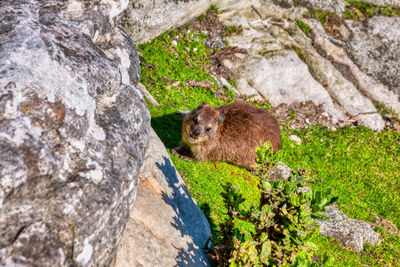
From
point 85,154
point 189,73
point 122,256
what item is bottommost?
point 189,73

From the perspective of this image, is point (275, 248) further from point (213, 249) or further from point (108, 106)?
point (108, 106)

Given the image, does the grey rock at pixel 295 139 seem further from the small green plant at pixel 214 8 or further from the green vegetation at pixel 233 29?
Answer: the small green plant at pixel 214 8

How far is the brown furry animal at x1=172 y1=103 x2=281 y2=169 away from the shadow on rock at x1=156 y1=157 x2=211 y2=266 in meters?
→ 2.01

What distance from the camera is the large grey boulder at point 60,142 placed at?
241cm

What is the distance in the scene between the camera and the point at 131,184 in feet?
10.6

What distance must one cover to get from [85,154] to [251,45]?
9640mm

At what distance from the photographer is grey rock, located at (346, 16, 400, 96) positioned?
40.2 feet

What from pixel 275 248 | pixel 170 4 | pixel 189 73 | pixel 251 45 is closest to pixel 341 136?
pixel 251 45

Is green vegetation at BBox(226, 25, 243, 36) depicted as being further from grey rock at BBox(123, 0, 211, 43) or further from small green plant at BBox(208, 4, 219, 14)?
grey rock at BBox(123, 0, 211, 43)

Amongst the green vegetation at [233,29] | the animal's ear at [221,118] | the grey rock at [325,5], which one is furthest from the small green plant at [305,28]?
the animal's ear at [221,118]

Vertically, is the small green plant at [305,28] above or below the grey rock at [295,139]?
above

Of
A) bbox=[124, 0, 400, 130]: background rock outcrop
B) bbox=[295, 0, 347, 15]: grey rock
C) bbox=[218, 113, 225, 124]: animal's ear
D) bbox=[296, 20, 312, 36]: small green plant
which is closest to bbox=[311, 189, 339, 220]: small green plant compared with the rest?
bbox=[218, 113, 225, 124]: animal's ear

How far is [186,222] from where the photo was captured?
4352 millimetres

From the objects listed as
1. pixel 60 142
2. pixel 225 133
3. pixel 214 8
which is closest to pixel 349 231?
pixel 225 133
